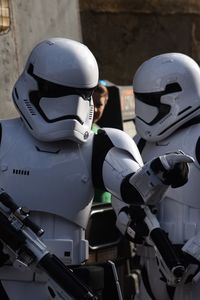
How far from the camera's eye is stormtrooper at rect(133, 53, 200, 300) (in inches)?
173

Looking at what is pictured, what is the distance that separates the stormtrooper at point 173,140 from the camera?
438cm

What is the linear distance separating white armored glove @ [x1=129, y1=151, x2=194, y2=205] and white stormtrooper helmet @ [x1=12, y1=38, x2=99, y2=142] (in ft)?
1.21

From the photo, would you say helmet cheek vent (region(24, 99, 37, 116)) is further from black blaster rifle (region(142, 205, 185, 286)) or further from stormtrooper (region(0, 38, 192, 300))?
black blaster rifle (region(142, 205, 185, 286))

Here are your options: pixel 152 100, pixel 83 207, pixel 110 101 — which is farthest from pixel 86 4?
pixel 83 207

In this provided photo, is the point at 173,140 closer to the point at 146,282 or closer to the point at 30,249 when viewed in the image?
the point at 146,282

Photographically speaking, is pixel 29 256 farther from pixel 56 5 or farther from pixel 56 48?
pixel 56 5

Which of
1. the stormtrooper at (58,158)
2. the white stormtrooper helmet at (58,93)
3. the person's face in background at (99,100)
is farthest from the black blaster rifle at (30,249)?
the person's face in background at (99,100)

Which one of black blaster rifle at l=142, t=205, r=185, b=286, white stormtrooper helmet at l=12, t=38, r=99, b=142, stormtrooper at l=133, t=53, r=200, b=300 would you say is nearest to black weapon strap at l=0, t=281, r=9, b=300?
white stormtrooper helmet at l=12, t=38, r=99, b=142

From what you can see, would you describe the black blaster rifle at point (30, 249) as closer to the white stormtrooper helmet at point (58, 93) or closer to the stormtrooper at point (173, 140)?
the white stormtrooper helmet at point (58, 93)

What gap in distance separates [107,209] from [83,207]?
5.68 ft

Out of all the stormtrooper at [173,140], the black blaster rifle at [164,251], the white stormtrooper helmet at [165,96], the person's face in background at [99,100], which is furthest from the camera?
the person's face in background at [99,100]

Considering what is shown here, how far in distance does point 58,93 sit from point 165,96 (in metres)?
0.85

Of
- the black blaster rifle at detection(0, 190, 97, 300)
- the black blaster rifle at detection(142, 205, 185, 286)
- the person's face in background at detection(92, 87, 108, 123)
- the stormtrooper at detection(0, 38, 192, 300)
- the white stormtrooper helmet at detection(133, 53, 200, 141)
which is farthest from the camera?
the person's face in background at detection(92, 87, 108, 123)

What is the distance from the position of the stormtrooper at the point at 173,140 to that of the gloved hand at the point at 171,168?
2.68 feet
